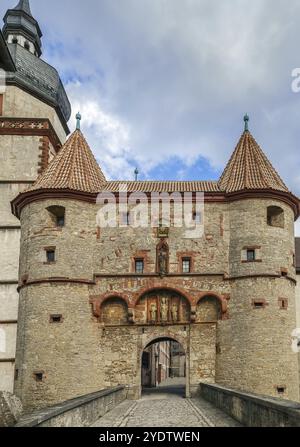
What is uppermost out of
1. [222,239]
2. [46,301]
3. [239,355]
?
[222,239]

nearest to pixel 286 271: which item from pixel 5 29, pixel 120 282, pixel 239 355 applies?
pixel 239 355

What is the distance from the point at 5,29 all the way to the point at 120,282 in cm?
1845

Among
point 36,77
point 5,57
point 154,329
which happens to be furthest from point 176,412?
point 36,77

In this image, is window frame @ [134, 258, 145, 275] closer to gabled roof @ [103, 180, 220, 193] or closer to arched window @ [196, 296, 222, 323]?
arched window @ [196, 296, 222, 323]

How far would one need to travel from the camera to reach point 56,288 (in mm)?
22500

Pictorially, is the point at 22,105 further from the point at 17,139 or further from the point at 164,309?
the point at 164,309

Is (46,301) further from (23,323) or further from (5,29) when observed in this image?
(5,29)

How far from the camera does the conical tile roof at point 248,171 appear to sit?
79.0 ft

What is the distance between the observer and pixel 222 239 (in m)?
23.5

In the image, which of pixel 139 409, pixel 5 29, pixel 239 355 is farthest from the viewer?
pixel 5 29

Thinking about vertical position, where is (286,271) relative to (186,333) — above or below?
above

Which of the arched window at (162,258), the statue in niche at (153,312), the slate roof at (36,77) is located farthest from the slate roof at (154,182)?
the slate roof at (36,77)

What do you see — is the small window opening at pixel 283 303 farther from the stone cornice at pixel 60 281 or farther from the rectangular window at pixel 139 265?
the stone cornice at pixel 60 281
